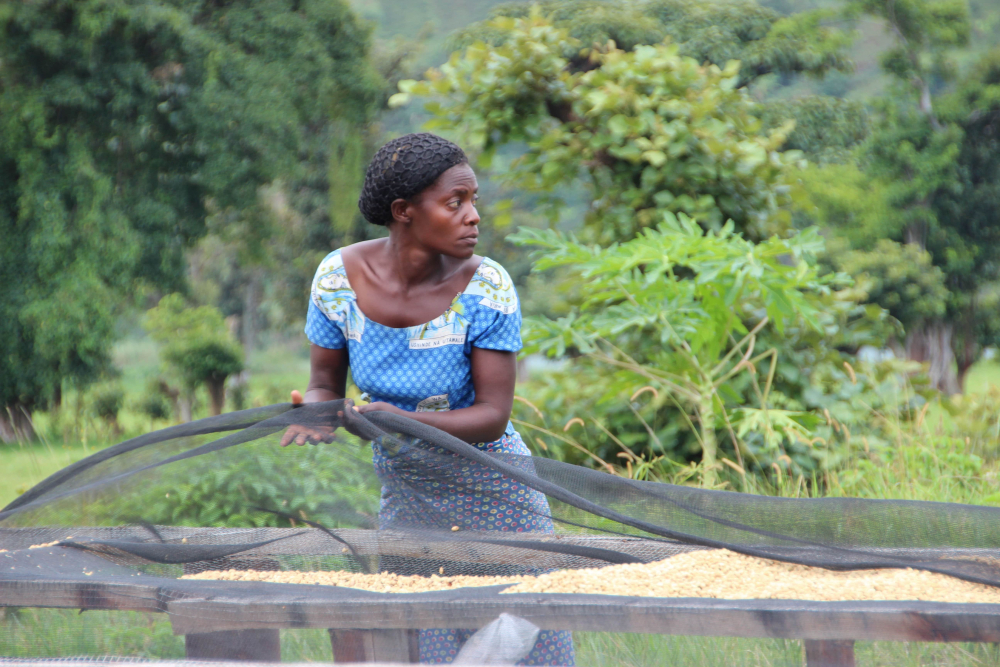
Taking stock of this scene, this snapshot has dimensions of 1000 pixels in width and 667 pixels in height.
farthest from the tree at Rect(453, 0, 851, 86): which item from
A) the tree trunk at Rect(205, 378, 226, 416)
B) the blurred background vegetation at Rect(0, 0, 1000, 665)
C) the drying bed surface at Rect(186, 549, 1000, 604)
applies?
the drying bed surface at Rect(186, 549, 1000, 604)

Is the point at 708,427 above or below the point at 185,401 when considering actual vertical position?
above

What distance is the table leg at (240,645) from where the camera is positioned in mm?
1617

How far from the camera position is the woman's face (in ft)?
6.09

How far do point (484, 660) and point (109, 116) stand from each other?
12.4 metres

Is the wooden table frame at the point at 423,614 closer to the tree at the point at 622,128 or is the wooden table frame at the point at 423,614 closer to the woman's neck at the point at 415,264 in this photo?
the woman's neck at the point at 415,264

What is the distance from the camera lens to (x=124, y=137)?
12.4 meters

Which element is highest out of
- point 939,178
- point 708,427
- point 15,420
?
point 708,427

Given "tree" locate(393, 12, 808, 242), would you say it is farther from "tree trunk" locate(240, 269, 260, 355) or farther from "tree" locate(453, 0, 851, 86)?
"tree trunk" locate(240, 269, 260, 355)

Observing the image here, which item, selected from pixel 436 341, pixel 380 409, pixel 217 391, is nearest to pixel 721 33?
pixel 217 391

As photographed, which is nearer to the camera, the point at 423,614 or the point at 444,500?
the point at 423,614

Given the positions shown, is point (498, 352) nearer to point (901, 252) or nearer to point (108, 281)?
point (108, 281)

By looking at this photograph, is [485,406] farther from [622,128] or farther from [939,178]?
[939,178]

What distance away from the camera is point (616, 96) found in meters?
4.40

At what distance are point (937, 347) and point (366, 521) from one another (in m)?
19.6
